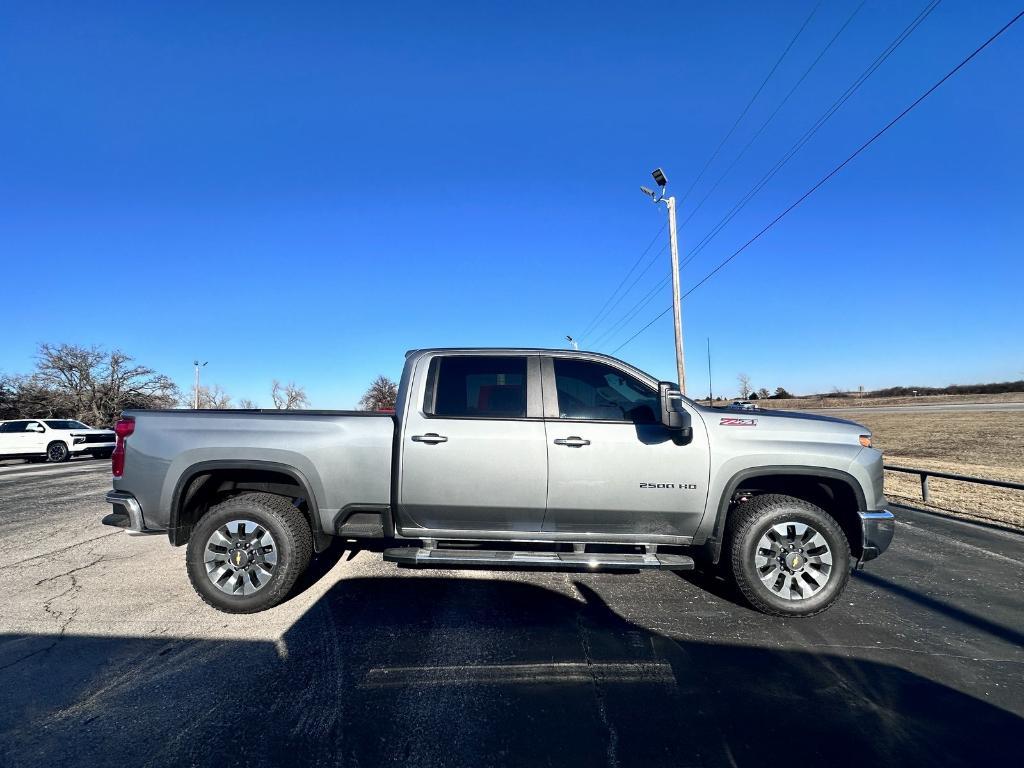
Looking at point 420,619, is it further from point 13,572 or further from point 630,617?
point 13,572

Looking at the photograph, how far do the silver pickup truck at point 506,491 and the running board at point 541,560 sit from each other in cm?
4

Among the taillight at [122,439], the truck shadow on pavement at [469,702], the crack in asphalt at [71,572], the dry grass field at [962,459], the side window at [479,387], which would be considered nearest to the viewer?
the truck shadow on pavement at [469,702]

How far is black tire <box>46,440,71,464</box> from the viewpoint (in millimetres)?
17578

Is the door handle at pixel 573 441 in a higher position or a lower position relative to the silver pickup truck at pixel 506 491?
higher

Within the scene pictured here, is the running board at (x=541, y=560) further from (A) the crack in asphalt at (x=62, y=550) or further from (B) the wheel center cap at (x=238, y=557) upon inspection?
(A) the crack in asphalt at (x=62, y=550)

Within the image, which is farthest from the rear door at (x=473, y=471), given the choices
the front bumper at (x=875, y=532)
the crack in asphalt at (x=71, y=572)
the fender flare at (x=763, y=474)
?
the crack in asphalt at (x=71, y=572)

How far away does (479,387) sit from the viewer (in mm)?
4082

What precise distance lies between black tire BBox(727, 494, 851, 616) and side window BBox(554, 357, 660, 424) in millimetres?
1143

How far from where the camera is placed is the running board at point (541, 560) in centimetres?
351

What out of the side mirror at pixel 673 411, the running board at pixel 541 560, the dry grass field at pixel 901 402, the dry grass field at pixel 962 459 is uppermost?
the dry grass field at pixel 901 402

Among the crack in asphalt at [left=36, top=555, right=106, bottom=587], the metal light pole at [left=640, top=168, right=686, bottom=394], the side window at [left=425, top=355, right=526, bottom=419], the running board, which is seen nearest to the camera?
the running board

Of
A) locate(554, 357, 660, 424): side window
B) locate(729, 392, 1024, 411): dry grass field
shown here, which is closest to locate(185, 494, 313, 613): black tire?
locate(554, 357, 660, 424): side window

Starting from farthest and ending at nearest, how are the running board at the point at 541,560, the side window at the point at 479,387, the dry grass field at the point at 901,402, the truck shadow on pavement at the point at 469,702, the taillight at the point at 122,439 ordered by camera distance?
the dry grass field at the point at 901,402
the side window at the point at 479,387
the taillight at the point at 122,439
the running board at the point at 541,560
the truck shadow on pavement at the point at 469,702

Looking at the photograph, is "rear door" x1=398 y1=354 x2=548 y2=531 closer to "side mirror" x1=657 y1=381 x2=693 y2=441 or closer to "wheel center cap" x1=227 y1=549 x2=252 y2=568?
"side mirror" x1=657 y1=381 x2=693 y2=441
